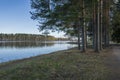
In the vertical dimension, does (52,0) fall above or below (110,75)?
above

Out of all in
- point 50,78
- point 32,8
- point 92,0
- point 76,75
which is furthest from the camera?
point 32,8

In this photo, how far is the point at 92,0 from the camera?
1016 inches

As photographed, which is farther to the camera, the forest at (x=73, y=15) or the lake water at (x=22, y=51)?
the lake water at (x=22, y=51)

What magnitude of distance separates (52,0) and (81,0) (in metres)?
5.62

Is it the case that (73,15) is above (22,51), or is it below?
above

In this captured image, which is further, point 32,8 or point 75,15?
point 32,8

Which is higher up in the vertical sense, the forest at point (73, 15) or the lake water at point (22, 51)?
the forest at point (73, 15)

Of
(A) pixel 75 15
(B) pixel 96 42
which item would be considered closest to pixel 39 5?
(A) pixel 75 15

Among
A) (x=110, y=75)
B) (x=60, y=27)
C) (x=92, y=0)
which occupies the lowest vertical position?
(x=110, y=75)

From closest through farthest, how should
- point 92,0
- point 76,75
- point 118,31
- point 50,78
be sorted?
point 50,78 → point 76,75 → point 92,0 → point 118,31

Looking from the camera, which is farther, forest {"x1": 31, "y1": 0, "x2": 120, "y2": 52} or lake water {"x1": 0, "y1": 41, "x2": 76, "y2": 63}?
lake water {"x1": 0, "y1": 41, "x2": 76, "y2": 63}

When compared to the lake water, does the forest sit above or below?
above

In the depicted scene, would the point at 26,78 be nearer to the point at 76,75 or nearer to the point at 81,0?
the point at 76,75

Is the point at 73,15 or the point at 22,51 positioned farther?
the point at 22,51
